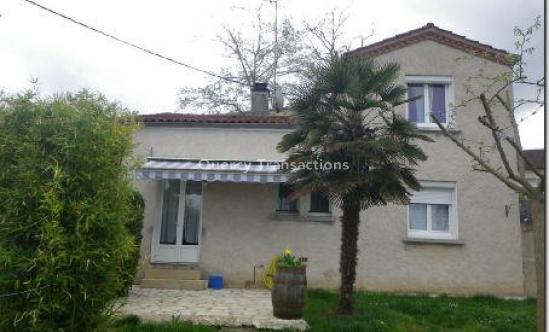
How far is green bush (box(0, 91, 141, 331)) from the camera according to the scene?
22.9ft

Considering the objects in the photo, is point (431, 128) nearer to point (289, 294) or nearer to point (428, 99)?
point (428, 99)

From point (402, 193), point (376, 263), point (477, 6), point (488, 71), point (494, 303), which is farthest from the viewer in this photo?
point (488, 71)

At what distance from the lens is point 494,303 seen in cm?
1573

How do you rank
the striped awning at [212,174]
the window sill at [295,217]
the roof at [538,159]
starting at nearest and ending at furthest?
the roof at [538,159] < the striped awning at [212,174] < the window sill at [295,217]

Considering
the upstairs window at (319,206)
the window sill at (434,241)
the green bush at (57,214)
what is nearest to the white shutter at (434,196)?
the window sill at (434,241)

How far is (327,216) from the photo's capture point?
17.9 meters

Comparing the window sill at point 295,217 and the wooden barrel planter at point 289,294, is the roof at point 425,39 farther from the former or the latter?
the wooden barrel planter at point 289,294

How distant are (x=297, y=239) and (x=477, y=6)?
10.8 metres

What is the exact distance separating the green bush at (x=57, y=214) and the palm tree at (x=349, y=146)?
20.2 feet

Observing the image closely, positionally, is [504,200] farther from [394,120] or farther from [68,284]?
[68,284]

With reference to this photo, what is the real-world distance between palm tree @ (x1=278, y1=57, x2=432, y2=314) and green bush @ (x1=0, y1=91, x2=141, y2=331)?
614 cm

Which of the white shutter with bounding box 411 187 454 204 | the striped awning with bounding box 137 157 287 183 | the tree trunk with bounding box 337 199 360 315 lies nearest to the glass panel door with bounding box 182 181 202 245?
the striped awning with bounding box 137 157 287 183

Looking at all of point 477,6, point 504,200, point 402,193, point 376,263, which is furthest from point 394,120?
point 504,200

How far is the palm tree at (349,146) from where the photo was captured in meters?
12.2
